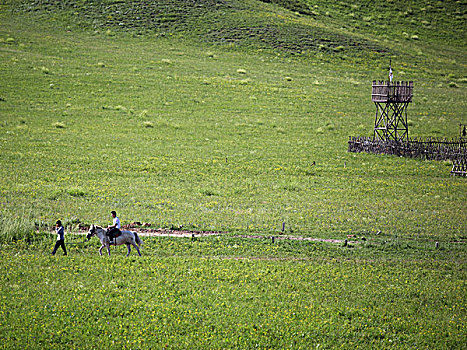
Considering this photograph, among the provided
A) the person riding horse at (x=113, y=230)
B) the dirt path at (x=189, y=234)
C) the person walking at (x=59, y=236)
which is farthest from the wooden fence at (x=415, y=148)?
the person walking at (x=59, y=236)

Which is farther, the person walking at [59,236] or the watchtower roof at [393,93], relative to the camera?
the watchtower roof at [393,93]

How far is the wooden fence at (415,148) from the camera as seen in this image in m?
43.6

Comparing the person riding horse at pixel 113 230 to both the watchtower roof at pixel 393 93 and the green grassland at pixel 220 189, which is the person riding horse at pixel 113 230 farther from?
the watchtower roof at pixel 393 93

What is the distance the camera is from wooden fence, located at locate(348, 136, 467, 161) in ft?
143

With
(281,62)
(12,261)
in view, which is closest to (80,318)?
(12,261)

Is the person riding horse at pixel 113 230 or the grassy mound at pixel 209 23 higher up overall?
the grassy mound at pixel 209 23

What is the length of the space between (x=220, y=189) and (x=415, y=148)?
22.9 m

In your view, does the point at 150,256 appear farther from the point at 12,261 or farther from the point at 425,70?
the point at 425,70

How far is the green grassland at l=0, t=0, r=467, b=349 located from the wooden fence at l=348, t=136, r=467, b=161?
1.43 metres

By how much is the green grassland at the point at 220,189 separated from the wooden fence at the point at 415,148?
1431mm

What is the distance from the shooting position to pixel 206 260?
1930 centimetres

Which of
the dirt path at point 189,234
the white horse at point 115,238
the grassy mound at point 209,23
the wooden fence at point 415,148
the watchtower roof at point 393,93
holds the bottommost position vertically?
the dirt path at point 189,234

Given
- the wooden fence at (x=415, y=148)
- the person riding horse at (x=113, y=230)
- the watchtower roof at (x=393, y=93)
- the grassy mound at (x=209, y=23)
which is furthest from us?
the grassy mound at (x=209, y=23)

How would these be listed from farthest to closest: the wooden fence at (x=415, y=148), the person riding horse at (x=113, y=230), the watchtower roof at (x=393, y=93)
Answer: the watchtower roof at (x=393, y=93)
the wooden fence at (x=415, y=148)
the person riding horse at (x=113, y=230)
